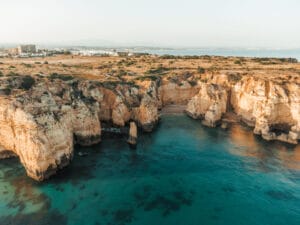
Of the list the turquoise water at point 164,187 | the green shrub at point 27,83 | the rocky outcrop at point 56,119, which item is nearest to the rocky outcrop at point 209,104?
the turquoise water at point 164,187

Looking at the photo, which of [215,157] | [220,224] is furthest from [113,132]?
[220,224]

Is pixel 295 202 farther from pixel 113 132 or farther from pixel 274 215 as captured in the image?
pixel 113 132

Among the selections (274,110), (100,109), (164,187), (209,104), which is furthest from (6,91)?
(274,110)

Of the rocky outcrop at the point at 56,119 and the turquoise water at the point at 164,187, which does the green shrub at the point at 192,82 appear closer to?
the rocky outcrop at the point at 56,119

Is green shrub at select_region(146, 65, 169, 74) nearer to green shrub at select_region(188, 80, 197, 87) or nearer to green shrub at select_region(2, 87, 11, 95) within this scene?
green shrub at select_region(188, 80, 197, 87)

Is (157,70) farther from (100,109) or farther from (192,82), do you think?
(100,109)

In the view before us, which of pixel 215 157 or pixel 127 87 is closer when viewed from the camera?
pixel 215 157
